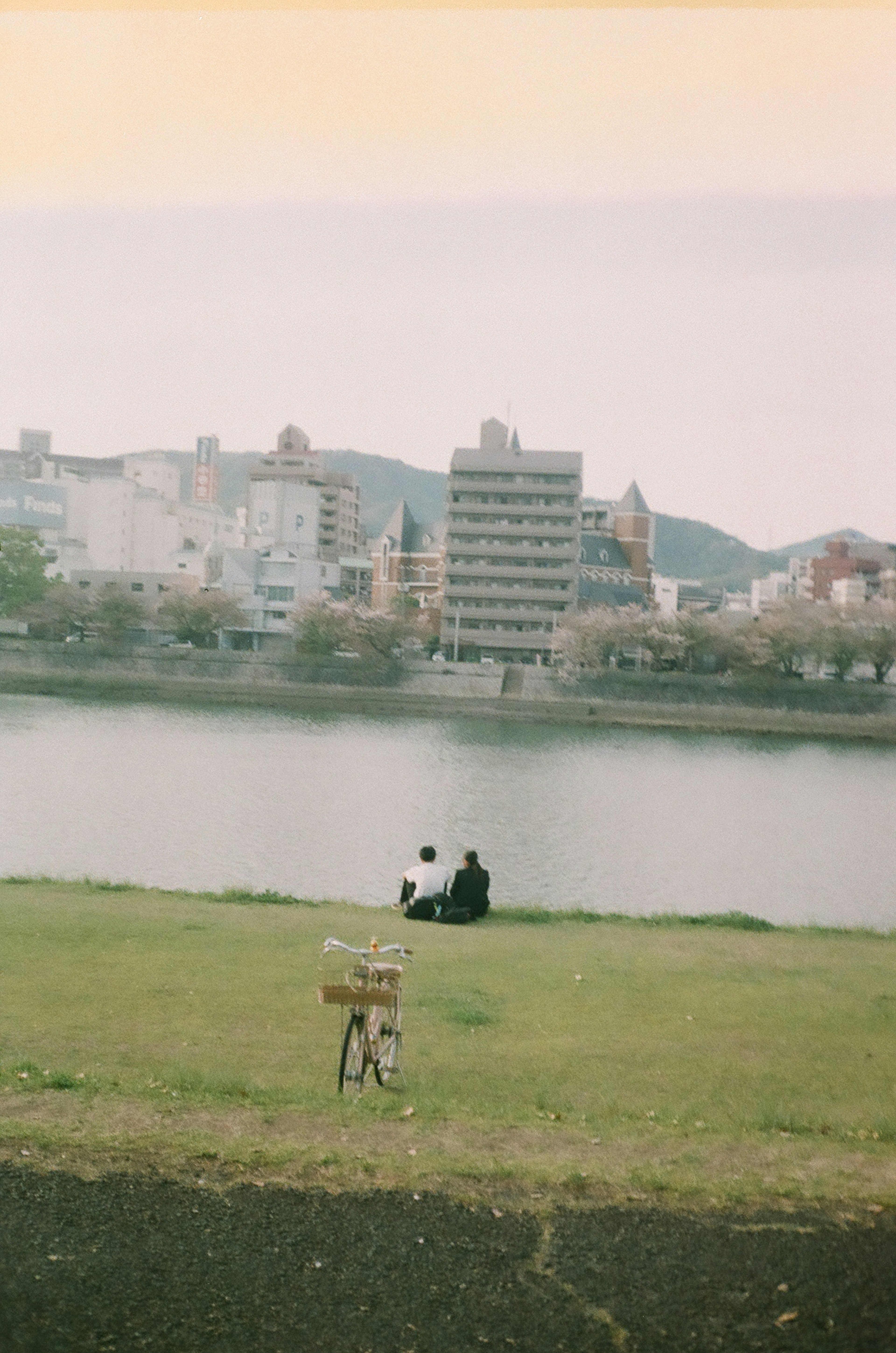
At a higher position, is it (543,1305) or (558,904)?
(543,1305)

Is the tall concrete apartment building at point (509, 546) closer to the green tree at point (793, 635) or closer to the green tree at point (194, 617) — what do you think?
the green tree at point (194, 617)

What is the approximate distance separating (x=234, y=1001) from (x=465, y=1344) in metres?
1.61

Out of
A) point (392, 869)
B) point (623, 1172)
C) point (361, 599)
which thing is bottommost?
point (392, 869)

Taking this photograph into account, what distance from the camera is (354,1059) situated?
241 centimetres

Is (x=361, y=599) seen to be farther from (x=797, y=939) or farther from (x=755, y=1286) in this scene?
(x=755, y=1286)

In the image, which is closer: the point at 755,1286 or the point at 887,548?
the point at 755,1286

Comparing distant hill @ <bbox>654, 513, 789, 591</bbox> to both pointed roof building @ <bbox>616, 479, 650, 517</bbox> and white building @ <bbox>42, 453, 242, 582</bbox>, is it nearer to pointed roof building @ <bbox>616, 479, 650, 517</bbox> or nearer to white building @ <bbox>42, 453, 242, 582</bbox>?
pointed roof building @ <bbox>616, 479, 650, 517</bbox>

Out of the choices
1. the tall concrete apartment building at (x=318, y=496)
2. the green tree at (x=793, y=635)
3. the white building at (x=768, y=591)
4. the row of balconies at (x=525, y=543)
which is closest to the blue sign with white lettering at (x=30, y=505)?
the tall concrete apartment building at (x=318, y=496)

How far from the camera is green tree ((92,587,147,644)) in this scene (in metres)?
20.6

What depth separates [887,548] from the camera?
16.3m

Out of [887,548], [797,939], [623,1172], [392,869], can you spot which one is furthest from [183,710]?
[623,1172]

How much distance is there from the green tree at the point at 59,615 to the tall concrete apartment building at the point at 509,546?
29.1 feet

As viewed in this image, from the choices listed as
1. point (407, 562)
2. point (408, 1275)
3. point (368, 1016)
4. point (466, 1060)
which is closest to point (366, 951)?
point (368, 1016)

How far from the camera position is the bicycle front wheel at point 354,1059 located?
2.37 m
